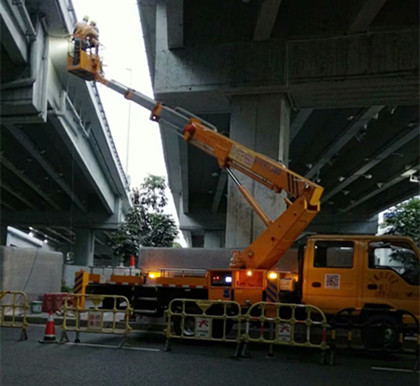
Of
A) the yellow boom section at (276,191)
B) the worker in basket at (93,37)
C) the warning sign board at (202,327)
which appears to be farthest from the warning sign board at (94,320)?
the worker in basket at (93,37)

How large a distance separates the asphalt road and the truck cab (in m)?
1.03

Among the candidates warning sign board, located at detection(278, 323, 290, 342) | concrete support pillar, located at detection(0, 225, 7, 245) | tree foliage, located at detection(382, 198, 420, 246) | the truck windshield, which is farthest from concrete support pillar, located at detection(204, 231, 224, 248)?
warning sign board, located at detection(278, 323, 290, 342)

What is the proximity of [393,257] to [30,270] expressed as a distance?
10995 millimetres

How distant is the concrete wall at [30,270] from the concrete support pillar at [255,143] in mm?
6399

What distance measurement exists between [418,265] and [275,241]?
2860 mm

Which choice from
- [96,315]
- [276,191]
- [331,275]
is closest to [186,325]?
[96,315]

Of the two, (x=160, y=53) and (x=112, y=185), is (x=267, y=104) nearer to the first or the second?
(x=160, y=53)

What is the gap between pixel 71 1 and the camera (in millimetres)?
16797

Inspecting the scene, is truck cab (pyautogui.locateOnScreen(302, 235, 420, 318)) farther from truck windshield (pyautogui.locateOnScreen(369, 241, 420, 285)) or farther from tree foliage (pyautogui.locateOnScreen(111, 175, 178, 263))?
tree foliage (pyautogui.locateOnScreen(111, 175, 178, 263))

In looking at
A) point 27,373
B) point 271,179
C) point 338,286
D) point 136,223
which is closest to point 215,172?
point 136,223

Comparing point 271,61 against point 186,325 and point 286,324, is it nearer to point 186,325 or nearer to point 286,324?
point 186,325

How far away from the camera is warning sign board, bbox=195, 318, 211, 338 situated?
9.49 m

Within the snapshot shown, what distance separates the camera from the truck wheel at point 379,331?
917cm

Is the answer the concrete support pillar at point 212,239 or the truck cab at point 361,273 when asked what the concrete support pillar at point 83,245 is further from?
the truck cab at point 361,273
